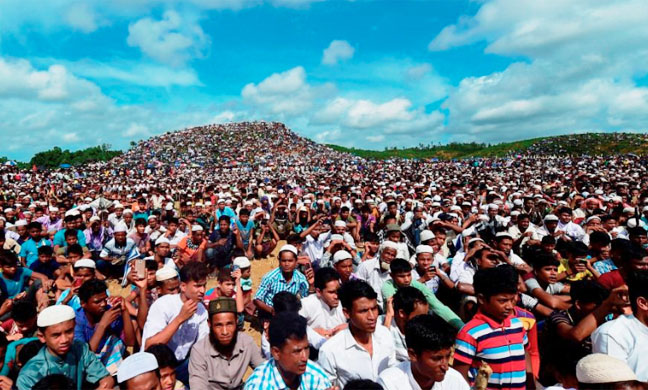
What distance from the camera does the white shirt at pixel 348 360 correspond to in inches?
107

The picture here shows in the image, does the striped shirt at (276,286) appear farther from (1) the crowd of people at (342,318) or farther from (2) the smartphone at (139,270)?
(2) the smartphone at (139,270)

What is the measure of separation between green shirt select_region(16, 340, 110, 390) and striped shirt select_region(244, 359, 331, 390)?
1616mm

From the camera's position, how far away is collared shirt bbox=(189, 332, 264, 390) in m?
2.88

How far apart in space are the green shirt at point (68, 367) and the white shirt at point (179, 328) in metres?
0.49

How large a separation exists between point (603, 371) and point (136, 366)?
2889 mm

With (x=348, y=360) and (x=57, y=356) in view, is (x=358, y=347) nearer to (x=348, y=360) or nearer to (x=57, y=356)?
(x=348, y=360)

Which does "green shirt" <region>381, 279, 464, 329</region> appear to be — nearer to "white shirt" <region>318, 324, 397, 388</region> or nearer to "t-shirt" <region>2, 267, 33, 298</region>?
"white shirt" <region>318, 324, 397, 388</region>

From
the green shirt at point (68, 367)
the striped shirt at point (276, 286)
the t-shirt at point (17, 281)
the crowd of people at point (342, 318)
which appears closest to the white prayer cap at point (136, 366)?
the crowd of people at point (342, 318)

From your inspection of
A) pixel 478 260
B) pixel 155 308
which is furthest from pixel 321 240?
pixel 155 308

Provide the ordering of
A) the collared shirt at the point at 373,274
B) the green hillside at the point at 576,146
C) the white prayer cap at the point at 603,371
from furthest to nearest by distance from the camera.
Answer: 1. the green hillside at the point at 576,146
2. the collared shirt at the point at 373,274
3. the white prayer cap at the point at 603,371

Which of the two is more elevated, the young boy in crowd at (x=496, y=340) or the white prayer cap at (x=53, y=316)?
the white prayer cap at (x=53, y=316)

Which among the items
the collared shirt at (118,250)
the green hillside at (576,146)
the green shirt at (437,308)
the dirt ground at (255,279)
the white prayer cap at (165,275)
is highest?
the green hillside at (576,146)

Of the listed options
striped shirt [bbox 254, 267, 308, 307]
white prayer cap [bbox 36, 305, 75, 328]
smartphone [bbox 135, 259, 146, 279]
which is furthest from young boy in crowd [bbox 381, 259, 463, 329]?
white prayer cap [bbox 36, 305, 75, 328]

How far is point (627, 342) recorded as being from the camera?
2436 millimetres
